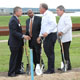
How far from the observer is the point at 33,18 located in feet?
27.2

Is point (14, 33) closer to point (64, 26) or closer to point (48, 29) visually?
point (48, 29)

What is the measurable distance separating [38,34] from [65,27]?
2.37ft

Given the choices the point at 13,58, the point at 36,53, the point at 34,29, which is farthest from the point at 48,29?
the point at 13,58

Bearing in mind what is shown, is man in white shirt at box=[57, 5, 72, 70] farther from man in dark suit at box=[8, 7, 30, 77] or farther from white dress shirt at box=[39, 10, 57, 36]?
man in dark suit at box=[8, 7, 30, 77]

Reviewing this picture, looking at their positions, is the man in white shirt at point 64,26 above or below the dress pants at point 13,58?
above

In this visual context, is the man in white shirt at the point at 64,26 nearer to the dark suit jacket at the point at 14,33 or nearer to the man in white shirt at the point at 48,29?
the man in white shirt at the point at 48,29

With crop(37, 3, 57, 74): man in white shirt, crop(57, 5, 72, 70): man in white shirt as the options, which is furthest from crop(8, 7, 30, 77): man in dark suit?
crop(57, 5, 72, 70): man in white shirt

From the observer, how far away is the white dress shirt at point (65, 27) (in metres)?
8.30

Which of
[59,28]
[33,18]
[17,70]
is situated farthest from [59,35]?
[17,70]

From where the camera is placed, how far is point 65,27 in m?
8.28

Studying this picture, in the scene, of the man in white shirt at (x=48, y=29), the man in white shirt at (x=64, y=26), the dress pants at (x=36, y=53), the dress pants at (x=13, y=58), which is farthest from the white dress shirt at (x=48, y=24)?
the dress pants at (x=13, y=58)

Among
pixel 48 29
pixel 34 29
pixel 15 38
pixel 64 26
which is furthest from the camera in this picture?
pixel 64 26

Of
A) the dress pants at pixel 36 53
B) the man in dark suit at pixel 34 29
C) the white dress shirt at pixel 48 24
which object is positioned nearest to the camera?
the white dress shirt at pixel 48 24

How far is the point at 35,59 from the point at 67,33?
1098mm
